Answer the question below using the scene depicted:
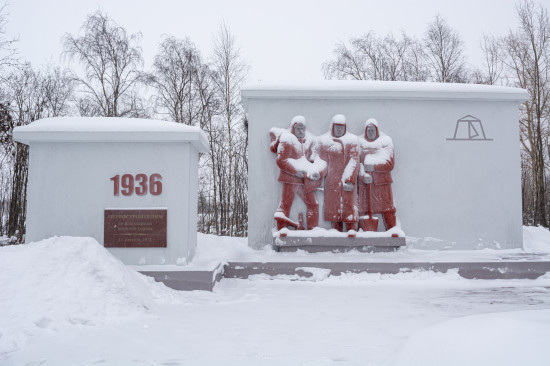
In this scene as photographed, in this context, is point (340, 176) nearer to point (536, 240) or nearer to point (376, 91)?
point (376, 91)

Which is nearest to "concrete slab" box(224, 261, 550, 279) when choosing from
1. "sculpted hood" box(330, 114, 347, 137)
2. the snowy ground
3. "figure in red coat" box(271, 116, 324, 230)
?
the snowy ground

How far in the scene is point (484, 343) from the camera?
2699 mm

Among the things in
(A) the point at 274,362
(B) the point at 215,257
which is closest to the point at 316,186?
(B) the point at 215,257

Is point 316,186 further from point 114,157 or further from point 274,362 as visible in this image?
point 274,362

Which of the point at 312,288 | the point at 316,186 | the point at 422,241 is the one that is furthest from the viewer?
the point at 422,241

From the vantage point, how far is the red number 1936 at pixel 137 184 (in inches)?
277

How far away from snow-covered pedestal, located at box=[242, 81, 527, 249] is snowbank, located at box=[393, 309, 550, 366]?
228 inches

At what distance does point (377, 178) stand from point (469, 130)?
2625 mm

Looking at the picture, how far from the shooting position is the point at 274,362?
3.36 m

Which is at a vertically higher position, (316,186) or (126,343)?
(316,186)

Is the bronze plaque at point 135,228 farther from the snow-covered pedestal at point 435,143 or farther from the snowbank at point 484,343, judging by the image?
the snowbank at point 484,343

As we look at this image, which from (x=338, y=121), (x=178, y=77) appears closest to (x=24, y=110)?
(x=178, y=77)

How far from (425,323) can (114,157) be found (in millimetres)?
5554

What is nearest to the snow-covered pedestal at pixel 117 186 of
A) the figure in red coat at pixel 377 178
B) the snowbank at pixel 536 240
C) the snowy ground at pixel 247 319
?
the snowy ground at pixel 247 319
